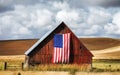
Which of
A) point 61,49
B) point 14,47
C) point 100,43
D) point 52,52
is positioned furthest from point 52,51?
point 100,43

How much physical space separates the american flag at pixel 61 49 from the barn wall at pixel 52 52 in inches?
22.1

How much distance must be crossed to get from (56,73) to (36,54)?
69.8 ft

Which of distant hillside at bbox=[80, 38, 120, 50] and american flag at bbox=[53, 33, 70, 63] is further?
distant hillside at bbox=[80, 38, 120, 50]

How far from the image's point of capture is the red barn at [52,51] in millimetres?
45062

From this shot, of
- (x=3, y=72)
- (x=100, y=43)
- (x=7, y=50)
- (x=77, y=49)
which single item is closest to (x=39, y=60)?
(x=77, y=49)

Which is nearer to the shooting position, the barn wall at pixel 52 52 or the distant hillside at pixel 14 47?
the barn wall at pixel 52 52

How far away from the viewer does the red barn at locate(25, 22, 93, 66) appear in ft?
148

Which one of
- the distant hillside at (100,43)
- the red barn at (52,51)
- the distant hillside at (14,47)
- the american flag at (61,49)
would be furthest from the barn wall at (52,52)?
the distant hillside at (100,43)

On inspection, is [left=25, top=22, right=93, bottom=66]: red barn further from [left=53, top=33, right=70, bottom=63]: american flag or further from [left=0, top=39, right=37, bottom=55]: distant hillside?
[left=0, top=39, right=37, bottom=55]: distant hillside

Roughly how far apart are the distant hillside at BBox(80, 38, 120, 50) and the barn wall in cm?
6286

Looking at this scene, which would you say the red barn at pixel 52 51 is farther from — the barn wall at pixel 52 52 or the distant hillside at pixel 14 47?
the distant hillside at pixel 14 47

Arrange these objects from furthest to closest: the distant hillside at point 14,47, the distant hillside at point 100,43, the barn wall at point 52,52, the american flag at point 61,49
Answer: the distant hillside at point 100,43 → the distant hillside at point 14,47 → the barn wall at point 52,52 → the american flag at point 61,49

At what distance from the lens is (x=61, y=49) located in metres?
45.2

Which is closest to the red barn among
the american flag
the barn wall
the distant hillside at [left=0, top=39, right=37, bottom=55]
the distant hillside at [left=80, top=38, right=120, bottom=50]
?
the barn wall
